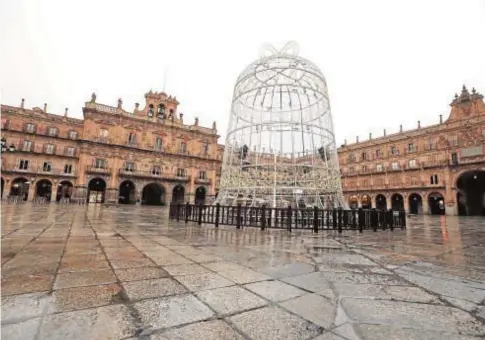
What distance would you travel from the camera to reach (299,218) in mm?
7762

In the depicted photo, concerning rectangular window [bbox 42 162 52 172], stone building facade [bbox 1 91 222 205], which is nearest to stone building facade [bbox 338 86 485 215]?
stone building facade [bbox 1 91 222 205]

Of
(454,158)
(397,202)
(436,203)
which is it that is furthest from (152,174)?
(436,203)

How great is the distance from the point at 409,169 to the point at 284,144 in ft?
108

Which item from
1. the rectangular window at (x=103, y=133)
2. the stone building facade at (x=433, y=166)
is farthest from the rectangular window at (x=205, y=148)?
the stone building facade at (x=433, y=166)

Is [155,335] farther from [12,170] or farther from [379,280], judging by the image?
[12,170]

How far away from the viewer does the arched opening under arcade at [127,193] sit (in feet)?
108

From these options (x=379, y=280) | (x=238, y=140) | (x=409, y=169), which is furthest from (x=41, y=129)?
(x=409, y=169)

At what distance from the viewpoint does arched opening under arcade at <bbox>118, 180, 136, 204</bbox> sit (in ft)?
108

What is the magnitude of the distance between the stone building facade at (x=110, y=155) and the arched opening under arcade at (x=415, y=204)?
94.0 feet

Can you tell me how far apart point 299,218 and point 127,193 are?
111ft

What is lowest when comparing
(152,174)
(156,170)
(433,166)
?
(152,174)

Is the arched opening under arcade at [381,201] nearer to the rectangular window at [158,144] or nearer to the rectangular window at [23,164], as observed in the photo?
the rectangular window at [158,144]

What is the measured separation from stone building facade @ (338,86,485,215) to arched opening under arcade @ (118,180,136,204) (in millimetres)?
33624

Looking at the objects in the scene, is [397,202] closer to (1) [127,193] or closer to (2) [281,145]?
(2) [281,145]
